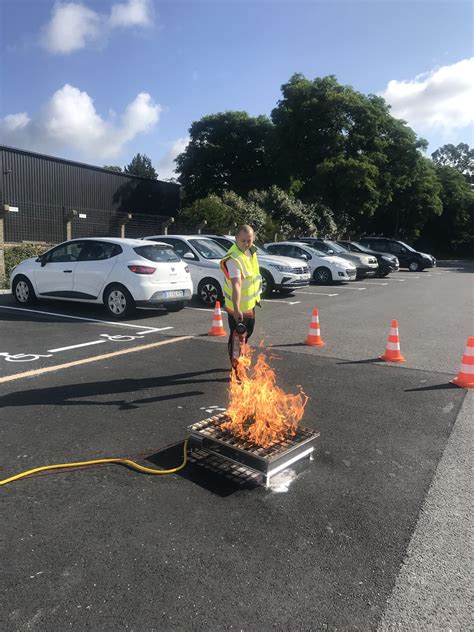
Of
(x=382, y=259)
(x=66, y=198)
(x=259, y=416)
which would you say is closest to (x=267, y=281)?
(x=259, y=416)

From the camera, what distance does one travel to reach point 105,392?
17.8 ft

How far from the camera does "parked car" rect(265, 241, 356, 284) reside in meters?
18.5

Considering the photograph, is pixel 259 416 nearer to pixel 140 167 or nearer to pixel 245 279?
pixel 245 279

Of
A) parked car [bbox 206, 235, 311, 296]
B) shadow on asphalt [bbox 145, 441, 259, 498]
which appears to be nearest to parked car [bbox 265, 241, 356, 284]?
parked car [bbox 206, 235, 311, 296]

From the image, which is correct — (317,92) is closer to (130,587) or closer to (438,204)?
(438,204)

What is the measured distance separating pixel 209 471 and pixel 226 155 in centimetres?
4693

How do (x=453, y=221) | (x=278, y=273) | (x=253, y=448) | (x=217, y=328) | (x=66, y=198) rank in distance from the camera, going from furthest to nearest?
(x=453, y=221) < (x=66, y=198) < (x=278, y=273) < (x=217, y=328) < (x=253, y=448)

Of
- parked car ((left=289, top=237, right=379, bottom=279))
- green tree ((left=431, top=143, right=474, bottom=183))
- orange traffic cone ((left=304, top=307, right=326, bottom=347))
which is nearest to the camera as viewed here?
orange traffic cone ((left=304, top=307, right=326, bottom=347))

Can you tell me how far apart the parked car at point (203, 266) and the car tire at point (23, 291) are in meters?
3.41

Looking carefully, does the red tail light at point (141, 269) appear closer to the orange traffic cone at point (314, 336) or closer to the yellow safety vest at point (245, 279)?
the orange traffic cone at point (314, 336)

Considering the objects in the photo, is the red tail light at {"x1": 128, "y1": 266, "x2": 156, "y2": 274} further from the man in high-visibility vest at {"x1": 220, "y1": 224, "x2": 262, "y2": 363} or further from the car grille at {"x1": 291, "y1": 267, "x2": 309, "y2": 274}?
the car grille at {"x1": 291, "y1": 267, "x2": 309, "y2": 274}

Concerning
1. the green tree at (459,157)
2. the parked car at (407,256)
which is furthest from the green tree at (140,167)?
the parked car at (407,256)

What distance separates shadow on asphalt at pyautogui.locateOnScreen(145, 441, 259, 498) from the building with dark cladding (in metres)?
15.3

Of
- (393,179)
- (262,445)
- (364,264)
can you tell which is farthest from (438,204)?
(262,445)
